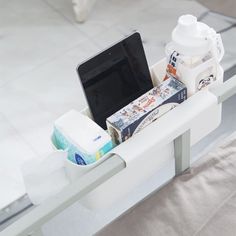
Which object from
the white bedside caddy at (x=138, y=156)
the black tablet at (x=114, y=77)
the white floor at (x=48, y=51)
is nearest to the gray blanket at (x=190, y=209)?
the white bedside caddy at (x=138, y=156)

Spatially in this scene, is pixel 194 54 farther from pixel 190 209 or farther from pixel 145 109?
pixel 190 209

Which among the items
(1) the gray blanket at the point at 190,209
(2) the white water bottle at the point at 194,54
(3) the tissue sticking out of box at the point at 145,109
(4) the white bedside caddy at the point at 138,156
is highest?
(2) the white water bottle at the point at 194,54

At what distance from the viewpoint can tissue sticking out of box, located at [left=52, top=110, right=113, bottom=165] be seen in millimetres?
779

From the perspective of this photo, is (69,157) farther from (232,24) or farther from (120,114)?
(232,24)

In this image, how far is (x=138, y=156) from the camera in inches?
30.9

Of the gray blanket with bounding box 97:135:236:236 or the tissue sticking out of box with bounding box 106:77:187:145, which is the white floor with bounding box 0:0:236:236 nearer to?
the gray blanket with bounding box 97:135:236:236

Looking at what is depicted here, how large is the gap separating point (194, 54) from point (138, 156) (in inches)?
7.1

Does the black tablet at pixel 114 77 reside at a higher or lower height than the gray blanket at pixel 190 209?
higher

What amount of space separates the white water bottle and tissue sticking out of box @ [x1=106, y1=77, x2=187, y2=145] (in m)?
0.02

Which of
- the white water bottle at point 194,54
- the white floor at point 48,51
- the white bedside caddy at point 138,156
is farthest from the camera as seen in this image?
the white floor at point 48,51

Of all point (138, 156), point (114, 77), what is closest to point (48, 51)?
point (114, 77)

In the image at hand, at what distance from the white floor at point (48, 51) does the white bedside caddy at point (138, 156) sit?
487 millimetres

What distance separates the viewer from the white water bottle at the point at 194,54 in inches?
32.3

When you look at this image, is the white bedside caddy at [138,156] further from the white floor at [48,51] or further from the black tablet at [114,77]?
the white floor at [48,51]
